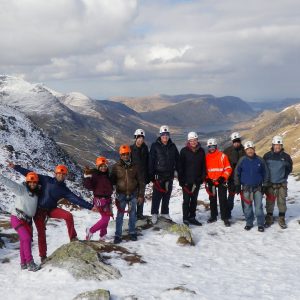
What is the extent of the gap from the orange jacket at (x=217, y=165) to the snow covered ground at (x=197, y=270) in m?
2.62

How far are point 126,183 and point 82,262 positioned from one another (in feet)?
12.7

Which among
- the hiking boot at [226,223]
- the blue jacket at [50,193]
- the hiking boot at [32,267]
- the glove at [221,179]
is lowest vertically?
the hiking boot at [226,223]

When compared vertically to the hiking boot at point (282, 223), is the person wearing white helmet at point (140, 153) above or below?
above

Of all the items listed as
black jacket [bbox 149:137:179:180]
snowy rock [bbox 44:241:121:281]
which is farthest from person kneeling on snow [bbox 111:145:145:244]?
snowy rock [bbox 44:241:121:281]

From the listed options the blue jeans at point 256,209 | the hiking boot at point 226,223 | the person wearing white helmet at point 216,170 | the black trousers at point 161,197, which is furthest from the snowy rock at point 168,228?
the blue jeans at point 256,209

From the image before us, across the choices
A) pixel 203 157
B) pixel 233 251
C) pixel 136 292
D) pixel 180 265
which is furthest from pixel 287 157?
pixel 136 292

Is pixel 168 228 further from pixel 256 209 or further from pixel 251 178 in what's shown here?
pixel 251 178

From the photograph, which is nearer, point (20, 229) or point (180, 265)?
point (20, 229)

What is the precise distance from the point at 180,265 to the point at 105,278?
298 centimetres

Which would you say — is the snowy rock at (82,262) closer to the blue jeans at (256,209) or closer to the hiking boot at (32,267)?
the hiking boot at (32,267)

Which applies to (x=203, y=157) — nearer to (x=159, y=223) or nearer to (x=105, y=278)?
(x=159, y=223)

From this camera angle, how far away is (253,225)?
18781 mm

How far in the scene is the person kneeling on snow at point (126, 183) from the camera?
15.5 meters

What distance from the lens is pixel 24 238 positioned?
12.9 meters
